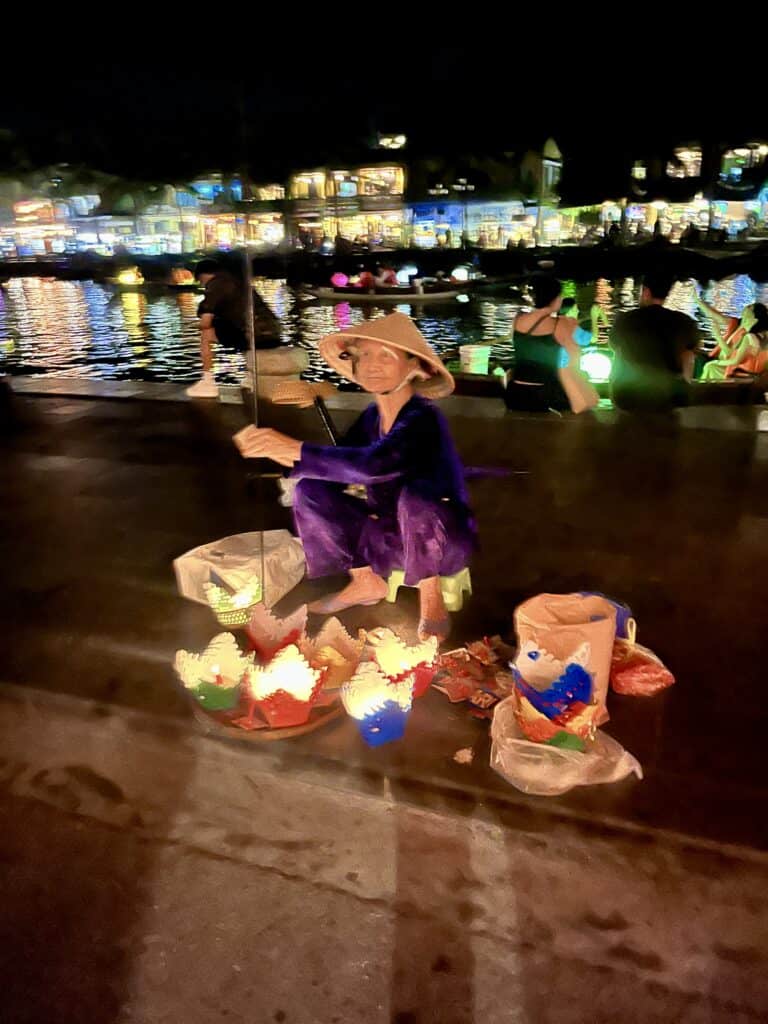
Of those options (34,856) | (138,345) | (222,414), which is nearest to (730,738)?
(34,856)

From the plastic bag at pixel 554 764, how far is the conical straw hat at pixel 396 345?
1472 millimetres

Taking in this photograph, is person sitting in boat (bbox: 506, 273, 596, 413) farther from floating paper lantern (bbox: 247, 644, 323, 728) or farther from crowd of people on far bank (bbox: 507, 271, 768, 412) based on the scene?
floating paper lantern (bbox: 247, 644, 323, 728)

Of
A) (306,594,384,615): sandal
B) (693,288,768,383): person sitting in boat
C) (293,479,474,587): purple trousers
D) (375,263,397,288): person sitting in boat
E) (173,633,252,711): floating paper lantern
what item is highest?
(375,263,397,288): person sitting in boat

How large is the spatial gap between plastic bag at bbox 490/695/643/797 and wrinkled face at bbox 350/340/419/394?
1.44 metres

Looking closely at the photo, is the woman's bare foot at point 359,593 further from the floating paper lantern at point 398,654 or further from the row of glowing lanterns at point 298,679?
the floating paper lantern at point 398,654

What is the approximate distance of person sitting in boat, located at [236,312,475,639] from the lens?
9.84 feet

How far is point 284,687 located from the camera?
264 centimetres

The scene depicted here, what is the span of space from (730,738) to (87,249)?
70.1m

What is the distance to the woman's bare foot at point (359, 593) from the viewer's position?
12.1 feet

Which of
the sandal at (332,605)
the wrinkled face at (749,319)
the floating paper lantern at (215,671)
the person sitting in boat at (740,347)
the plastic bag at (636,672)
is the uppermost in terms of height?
the wrinkled face at (749,319)

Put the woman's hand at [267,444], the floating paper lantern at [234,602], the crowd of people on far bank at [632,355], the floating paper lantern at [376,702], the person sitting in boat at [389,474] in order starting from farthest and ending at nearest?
the crowd of people on far bank at [632,355] < the floating paper lantern at [234,602] < the person sitting in boat at [389,474] < the woman's hand at [267,444] < the floating paper lantern at [376,702]

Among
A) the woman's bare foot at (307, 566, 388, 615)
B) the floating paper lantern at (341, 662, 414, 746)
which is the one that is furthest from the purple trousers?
the floating paper lantern at (341, 662, 414, 746)

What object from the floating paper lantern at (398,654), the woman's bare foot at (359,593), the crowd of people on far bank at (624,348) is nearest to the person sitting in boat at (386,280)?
the crowd of people on far bank at (624,348)

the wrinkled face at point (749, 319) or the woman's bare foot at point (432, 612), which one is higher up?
the wrinkled face at point (749, 319)
